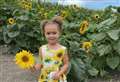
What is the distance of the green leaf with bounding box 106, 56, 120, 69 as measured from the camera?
605 cm

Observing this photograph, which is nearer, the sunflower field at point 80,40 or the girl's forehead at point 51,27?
the girl's forehead at point 51,27

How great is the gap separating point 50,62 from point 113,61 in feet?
6.23

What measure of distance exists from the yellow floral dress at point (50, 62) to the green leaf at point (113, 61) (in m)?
1.81

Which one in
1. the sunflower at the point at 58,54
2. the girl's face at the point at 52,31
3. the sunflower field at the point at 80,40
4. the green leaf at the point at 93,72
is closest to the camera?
the girl's face at the point at 52,31

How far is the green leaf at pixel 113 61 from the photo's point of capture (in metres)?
6.05

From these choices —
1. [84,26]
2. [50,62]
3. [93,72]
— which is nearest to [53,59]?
[50,62]

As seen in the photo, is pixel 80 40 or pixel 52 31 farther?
pixel 80 40

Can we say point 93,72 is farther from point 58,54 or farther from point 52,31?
point 52,31

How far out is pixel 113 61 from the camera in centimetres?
609

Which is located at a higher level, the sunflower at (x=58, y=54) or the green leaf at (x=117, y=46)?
the sunflower at (x=58, y=54)

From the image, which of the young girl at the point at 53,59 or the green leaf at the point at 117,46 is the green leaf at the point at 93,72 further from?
the young girl at the point at 53,59

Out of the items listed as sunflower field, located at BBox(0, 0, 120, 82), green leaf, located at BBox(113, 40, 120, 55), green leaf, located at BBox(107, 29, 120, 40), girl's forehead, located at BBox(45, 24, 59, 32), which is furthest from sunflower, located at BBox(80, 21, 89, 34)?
girl's forehead, located at BBox(45, 24, 59, 32)

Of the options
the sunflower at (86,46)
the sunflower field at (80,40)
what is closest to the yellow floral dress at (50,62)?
the sunflower field at (80,40)

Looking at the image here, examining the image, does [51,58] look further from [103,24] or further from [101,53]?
[103,24]
